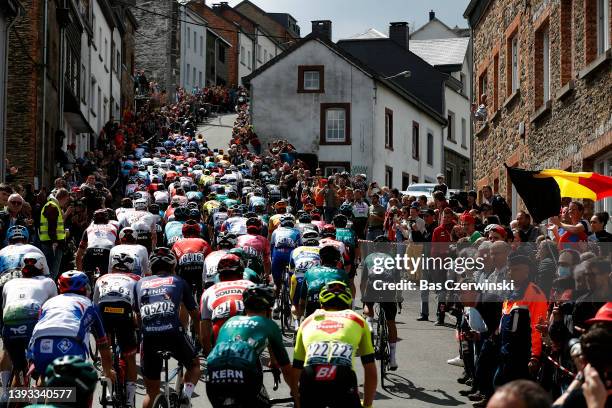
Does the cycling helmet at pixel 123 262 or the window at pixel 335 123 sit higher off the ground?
the window at pixel 335 123

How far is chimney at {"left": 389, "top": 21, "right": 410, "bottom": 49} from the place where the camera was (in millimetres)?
70312

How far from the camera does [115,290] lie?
13.3 m

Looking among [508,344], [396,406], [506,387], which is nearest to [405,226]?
[396,406]

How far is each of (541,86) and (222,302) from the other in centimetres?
1474

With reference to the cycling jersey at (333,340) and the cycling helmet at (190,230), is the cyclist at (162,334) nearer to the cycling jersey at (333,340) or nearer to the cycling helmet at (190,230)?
the cycling jersey at (333,340)

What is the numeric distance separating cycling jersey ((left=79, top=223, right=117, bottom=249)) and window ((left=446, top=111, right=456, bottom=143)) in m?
49.7

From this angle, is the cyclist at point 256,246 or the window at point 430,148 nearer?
the cyclist at point 256,246

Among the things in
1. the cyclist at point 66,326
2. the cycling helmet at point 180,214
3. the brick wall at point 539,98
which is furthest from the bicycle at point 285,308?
the cyclist at point 66,326

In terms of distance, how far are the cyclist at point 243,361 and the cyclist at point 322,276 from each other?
12.0 feet

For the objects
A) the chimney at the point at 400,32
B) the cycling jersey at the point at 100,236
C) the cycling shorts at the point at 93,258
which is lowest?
→ the cycling shorts at the point at 93,258

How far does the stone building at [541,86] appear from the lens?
66.2 feet

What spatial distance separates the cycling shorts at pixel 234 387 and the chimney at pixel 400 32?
61612 mm

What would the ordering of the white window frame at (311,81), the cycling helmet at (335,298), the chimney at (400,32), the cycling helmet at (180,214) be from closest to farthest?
the cycling helmet at (335,298) → the cycling helmet at (180,214) → the white window frame at (311,81) → the chimney at (400,32)

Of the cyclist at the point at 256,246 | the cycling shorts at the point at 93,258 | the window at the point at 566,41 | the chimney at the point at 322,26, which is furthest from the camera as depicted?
the chimney at the point at 322,26
